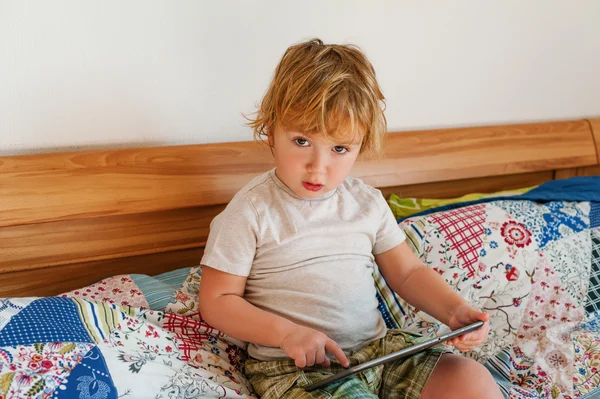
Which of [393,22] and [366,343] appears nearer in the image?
[366,343]

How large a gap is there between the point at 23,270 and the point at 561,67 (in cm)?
147

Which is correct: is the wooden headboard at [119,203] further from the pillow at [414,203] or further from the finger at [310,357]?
the finger at [310,357]

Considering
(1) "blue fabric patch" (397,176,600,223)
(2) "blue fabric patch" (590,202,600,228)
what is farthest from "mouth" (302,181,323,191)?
(2) "blue fabric patch" (590,202,600,228)

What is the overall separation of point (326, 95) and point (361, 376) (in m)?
0.43

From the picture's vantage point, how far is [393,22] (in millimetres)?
1542

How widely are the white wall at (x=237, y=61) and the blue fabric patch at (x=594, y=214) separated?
348mm

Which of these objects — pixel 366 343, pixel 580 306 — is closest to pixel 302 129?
pixel 366 343

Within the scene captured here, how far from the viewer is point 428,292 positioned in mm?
1111

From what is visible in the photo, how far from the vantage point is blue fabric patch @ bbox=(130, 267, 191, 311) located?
1151mm

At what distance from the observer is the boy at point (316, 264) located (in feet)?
3.21

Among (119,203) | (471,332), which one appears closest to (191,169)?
(119,203)

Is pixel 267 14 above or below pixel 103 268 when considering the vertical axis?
above

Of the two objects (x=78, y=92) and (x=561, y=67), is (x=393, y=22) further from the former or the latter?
(x=78, y=92)

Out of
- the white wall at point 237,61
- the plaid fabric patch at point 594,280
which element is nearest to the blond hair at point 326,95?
the white wall at point 237,61
